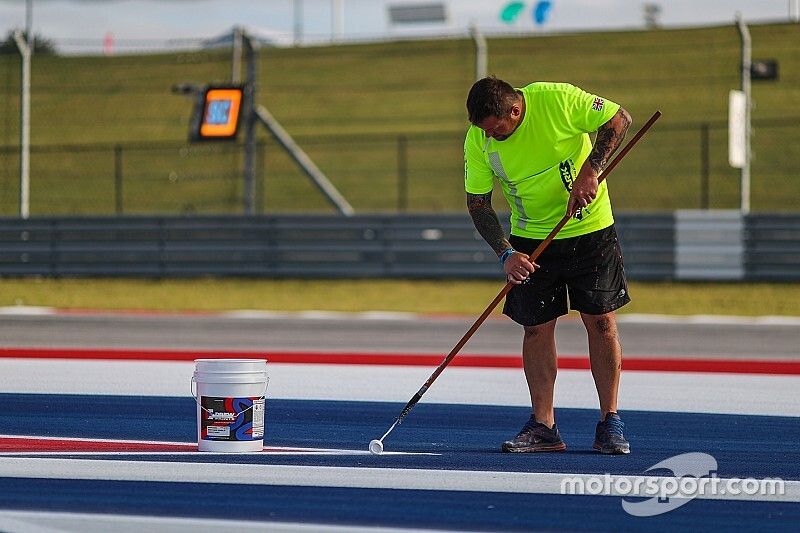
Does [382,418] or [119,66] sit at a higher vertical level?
[119,66]

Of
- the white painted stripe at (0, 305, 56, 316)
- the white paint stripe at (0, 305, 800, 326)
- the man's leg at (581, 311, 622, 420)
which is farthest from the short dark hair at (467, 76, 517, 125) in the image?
the white painted stripe at (0, 305, 56, 316)

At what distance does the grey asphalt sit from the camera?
1252 cm

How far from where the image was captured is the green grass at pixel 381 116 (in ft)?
117

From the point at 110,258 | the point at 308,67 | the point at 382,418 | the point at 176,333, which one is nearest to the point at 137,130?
the point at 308,67

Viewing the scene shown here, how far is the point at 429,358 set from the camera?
37.4ft

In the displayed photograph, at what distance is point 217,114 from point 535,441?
15.4m

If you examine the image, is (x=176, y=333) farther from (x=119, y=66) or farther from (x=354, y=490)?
(x=119, y=66)

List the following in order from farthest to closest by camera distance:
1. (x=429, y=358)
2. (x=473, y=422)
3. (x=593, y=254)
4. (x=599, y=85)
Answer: (x=599, y=85)
(x=429, y=358)
(x=473, y=422)
(x=593, y=254)

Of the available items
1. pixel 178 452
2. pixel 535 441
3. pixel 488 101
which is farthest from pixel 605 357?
pixel 178 452

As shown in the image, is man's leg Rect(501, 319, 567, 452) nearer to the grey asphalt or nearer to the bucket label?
the bucket label

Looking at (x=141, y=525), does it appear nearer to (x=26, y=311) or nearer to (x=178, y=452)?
(x=178, y=452)

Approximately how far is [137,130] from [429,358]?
114 feet

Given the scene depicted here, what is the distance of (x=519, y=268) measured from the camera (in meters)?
6.42

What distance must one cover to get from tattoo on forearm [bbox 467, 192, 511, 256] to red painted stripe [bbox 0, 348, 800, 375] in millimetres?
4212
